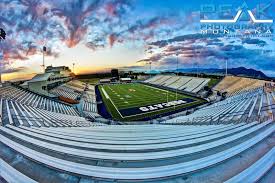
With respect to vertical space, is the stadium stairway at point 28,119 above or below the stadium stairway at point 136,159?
below

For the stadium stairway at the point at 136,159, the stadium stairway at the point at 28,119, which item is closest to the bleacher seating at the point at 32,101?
the stadium stairway at the point at 28,119

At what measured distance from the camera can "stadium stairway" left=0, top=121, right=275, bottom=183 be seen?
2.83 meters

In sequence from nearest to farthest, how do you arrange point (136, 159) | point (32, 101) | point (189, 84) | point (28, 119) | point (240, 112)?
point (136, 159) < point (28, 119) < point (240, 112) < point (32, 101) < point (189, 84)

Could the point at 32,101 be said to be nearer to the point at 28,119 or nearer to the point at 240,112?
the point at 28,119

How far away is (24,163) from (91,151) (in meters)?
1.04

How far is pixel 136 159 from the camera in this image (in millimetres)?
3260

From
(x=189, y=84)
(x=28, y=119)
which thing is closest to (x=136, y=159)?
(x=28, y=119)

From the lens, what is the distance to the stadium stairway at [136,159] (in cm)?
283

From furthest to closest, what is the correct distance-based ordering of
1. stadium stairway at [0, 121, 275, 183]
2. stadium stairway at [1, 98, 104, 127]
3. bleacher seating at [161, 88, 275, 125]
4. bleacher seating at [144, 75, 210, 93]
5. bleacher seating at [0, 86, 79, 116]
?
bleacher seating at [144, 75, 210, 93] < bleacher seating at [0, 86, 79, 116] < bleacher seating at [161, 88, 275, 125] < stadium stairway at [1, 98, 104, 127] < stadium stairway at [0, 121, 275, 183]

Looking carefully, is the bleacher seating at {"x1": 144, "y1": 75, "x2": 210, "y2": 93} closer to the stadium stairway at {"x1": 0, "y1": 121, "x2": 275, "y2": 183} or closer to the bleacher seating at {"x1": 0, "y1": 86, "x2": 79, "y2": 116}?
the bleacher seating at {"x1": 0, "y1": 86, "x2": 79, "y2": 116}

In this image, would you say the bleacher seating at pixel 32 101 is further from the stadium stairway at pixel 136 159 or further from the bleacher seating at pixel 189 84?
the bleacher seating at pixel 189 84

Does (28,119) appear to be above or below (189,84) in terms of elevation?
above

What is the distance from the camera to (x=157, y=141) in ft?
14.0

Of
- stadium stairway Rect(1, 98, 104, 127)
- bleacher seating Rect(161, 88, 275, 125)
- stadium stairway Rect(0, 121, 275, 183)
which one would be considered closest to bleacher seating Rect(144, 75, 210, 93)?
bleacher seating Rect(161, 88, 275, 125)
